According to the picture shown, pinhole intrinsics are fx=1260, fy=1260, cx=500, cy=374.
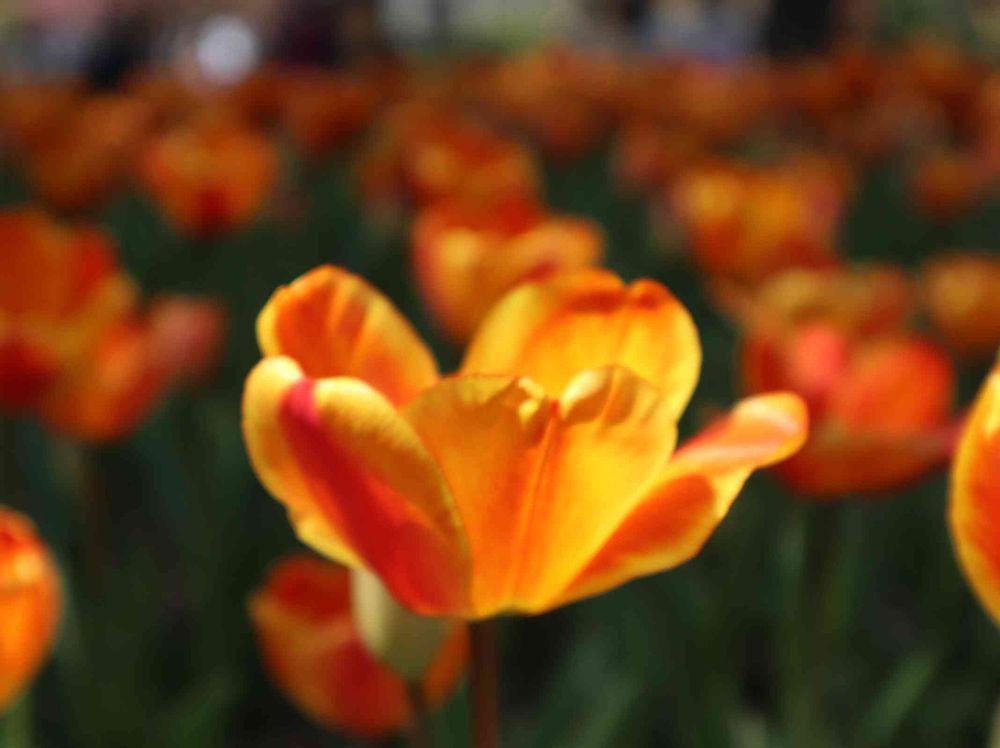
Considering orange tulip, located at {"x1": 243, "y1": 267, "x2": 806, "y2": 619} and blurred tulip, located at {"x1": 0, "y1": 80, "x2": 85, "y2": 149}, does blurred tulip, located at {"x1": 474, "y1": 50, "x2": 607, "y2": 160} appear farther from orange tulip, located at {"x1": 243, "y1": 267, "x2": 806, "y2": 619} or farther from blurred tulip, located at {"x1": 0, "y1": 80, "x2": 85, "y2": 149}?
orange tulip, located at {"x1": 243, "y1": 267, "x2": 806, "y2": 619}

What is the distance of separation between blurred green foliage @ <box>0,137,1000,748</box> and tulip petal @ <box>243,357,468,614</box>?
464 millimetres

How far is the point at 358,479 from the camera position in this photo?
1.46 feet

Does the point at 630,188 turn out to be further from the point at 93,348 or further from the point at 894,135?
the point at 93,348

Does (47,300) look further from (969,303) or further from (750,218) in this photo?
(969,303)

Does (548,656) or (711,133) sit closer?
(548,656)

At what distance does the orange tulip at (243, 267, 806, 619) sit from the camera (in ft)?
1.41

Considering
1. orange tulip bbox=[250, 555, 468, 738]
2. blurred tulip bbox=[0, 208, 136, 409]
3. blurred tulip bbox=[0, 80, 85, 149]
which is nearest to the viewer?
orange tulip bbox=[250, 555, 468, 738]

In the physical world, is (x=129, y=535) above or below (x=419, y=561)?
below

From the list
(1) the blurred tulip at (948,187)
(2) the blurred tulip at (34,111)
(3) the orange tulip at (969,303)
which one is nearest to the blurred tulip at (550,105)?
(1) the blurred tulip at (948,187)

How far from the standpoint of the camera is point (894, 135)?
2.98 metres

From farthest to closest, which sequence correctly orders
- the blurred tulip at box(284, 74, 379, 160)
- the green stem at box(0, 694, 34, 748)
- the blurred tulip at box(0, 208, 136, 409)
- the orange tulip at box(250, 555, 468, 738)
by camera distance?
the blurred tulip at box(284, 74, 379, 160), the blurred tulip at box(0, 208, 136, 409), the green stem at box(0, 694, 34, 748), the orange tulip at box(250, 555, 468, 738)

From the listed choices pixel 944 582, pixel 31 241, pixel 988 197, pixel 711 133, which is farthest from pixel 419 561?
pixel 988 197

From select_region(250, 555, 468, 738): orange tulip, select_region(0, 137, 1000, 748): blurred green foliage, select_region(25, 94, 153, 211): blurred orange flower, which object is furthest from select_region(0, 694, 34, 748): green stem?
select_region(25, 94, 153, 211): blurred orange flower

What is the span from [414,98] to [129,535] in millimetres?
1486
